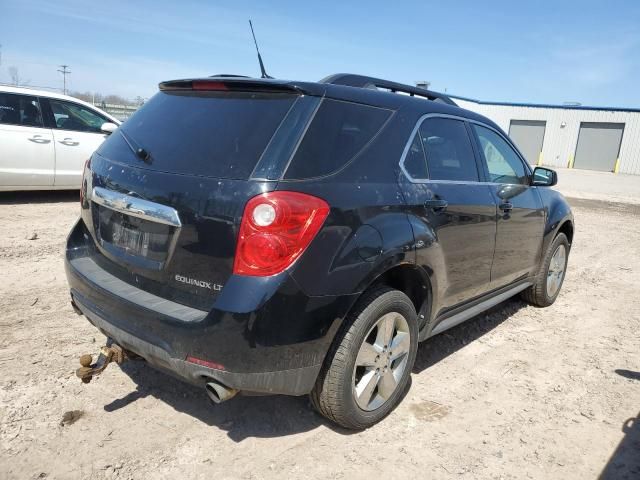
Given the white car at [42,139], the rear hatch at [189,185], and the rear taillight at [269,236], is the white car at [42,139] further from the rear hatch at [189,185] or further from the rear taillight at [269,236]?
the rear taillight at [269,236]

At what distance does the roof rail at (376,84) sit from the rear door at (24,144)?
6202mm

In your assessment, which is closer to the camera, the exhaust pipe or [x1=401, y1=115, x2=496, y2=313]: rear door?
the exhaust pipe

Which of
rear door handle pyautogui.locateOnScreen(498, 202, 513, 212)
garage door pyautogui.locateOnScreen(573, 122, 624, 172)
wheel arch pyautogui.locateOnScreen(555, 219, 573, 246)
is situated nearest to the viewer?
rear door handle pyautogui.locateOnScreen(498, 202, 513, 212)

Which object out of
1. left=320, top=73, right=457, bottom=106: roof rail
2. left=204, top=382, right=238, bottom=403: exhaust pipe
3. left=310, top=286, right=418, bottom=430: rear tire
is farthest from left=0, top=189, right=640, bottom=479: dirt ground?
left=320, top=73, right=457, bottom=106: roof rail

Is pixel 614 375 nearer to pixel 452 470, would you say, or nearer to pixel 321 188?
pixel 452 470

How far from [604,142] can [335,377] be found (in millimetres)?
39049

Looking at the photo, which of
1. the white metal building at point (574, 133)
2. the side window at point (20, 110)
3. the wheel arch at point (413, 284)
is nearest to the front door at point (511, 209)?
the wheel arch at point (413, 284)

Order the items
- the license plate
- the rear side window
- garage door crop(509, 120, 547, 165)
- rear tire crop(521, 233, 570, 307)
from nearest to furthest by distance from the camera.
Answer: the rear side window < the license plate < rear tire crop(521, 233, 570, 307) < garage door crop(509, 120, 547, 165)

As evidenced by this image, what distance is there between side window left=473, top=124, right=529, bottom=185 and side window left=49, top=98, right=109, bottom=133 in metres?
6.73

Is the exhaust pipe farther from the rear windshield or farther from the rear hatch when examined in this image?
the rear windshield

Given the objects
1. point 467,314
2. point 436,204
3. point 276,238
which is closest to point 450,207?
point 436,204

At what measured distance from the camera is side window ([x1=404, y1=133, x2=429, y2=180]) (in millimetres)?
2820

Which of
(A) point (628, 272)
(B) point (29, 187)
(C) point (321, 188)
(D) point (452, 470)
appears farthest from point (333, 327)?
(B) point (29, 187)

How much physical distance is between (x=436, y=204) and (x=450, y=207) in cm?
18
